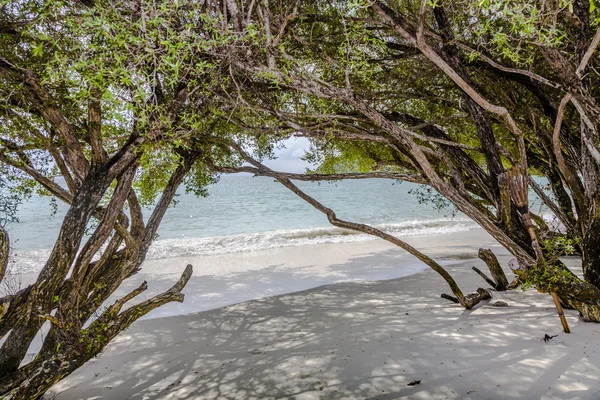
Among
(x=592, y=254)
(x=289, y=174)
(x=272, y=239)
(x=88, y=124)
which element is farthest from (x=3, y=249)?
(x=272, y=239)

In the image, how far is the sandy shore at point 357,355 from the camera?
13.5ft

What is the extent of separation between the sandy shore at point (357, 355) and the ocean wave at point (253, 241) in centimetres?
954

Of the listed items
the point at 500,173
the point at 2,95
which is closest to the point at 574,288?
the point at 500,173

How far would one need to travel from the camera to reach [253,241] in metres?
19.2

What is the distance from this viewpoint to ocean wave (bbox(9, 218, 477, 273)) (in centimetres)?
1605

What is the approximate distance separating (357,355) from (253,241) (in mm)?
14600

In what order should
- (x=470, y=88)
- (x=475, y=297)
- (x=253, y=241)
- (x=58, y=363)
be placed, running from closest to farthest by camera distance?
(x=58, y=363) < (x=470, y=88) < (x=475, y=297) < (x=253, y=241)

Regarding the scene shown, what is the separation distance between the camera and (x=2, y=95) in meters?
4.38

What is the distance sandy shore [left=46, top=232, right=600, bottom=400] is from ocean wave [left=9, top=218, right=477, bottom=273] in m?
9.54

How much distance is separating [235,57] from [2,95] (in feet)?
10.0

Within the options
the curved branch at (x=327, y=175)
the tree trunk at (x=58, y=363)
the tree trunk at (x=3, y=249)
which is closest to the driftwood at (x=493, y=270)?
the curved branch at (x=327, y=175)

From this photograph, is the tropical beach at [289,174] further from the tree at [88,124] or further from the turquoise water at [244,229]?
the turquoise water at [244,229]

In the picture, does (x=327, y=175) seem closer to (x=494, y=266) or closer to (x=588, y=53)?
(x=588, y=53)

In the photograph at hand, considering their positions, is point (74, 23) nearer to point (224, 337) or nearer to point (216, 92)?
point (216, 92)
